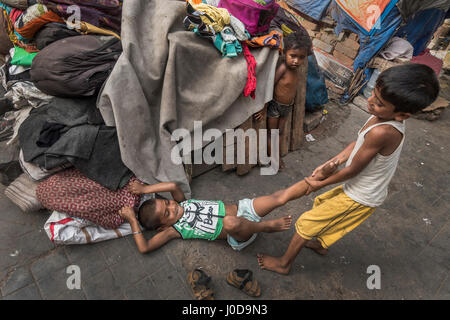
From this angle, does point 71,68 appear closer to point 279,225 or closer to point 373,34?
point 279,225

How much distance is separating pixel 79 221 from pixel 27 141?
34.0 inches

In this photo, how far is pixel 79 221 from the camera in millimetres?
2207

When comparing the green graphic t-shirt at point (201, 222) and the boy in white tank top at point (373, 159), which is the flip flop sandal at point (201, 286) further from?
the boy in white tank top at point (373, 159)

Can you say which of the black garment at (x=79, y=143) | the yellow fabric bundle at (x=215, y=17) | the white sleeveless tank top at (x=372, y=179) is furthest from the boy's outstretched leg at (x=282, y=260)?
the yellow fabric bundle at (x=215, y=17)

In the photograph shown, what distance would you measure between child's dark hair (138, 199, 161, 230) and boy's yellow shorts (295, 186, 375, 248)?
46.4 inches

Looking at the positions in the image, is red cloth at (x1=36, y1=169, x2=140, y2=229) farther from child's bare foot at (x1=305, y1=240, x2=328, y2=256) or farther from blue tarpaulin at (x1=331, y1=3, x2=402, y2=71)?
blue tarpaulin at (x1=331, y1=3, x2=402, y2=71)

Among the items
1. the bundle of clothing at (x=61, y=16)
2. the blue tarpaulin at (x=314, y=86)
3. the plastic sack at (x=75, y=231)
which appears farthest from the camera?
the blue tarpaulin at (x=314, y=86)

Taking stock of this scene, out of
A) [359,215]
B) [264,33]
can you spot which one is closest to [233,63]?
[264,33]

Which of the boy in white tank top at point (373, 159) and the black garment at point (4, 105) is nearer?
the boy in white tank top at point (373, 159)

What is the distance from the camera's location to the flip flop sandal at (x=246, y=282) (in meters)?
2.01

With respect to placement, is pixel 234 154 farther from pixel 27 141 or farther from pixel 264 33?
pixel 27 141

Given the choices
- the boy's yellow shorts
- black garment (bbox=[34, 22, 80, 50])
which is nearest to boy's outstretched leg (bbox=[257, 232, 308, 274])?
the boy's yellow shorts
